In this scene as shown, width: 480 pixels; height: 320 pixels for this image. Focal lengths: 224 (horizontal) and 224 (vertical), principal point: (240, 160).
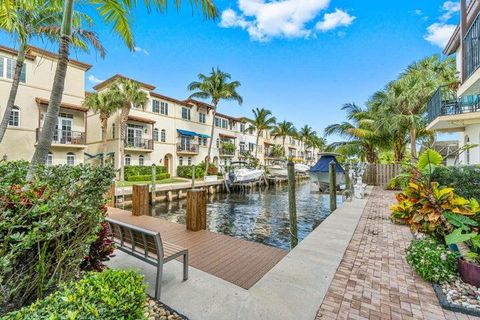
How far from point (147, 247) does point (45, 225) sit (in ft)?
5.47

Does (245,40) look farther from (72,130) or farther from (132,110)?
(72,130)

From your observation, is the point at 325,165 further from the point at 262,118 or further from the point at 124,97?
the point at 262,118

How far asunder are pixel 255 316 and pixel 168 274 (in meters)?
1.89

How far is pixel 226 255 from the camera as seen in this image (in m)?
5.18

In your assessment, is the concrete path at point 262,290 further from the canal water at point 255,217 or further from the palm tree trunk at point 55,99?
the canal water at point 255,217

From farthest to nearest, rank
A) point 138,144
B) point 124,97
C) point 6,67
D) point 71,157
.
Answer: point 138,144
point 124,97
point 71,157
point 6,67

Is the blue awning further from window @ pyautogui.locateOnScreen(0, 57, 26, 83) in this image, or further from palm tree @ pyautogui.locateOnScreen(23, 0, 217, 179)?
palm tree @ pyautogui.locateOnScreen(23, 0, 217, 179)

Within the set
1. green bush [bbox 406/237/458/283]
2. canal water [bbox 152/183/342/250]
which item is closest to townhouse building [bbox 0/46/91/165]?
canal water [bbox 152/183/342/250]

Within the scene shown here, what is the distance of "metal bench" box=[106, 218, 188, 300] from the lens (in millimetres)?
3469

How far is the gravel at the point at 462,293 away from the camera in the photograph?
121 inches

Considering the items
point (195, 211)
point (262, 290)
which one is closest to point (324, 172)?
point (195, 211)

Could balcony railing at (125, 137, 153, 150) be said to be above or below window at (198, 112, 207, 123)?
below

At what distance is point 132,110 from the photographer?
24469 millimetres

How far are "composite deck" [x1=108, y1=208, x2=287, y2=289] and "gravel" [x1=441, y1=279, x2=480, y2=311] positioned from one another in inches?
110
